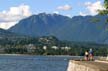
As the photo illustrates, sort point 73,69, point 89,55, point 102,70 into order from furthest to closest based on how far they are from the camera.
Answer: point 89,55, point 73,69, point 102,70

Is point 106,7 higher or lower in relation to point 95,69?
higher

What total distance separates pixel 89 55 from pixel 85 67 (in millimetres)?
22273

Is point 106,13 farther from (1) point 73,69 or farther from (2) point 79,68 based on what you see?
(1) point 73,69

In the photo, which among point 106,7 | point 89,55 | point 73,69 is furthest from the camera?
point 89,55

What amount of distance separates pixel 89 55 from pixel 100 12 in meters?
21.6

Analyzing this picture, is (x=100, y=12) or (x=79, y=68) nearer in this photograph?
(x=100, y=12)

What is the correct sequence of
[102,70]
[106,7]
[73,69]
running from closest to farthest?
[102,70], [106,7], [73,69]

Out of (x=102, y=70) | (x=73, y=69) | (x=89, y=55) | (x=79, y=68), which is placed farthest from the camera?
(x=89, y=55)

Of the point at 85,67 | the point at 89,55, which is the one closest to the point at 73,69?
the point at 85,67

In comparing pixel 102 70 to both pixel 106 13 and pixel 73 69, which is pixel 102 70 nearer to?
pixel 106 13

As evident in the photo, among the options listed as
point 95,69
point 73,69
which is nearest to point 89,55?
point 73,69

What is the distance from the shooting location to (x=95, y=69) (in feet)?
108

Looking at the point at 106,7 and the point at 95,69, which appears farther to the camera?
the point at 106,7

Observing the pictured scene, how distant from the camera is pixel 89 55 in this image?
2366 inches
